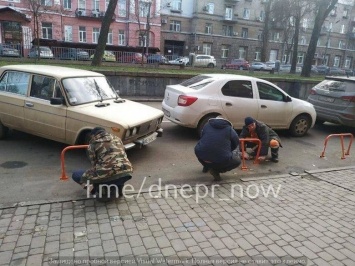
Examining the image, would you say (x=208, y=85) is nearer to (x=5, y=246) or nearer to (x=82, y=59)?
(x=5, y=246)

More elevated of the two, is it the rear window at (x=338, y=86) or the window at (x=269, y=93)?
the rear window at (x=338, y=86)

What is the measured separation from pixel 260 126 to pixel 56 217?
411cm

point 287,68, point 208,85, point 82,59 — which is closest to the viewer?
point 208,85

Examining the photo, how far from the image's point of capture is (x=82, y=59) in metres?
19.9

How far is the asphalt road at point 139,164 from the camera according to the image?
4492 millimetres

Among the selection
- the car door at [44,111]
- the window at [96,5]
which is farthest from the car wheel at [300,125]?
the window at [96,5]

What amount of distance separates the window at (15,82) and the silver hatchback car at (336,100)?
826 cm

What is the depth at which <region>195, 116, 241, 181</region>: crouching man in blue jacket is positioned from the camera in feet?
16.1

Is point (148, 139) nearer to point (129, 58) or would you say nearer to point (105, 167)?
point (105, 167)

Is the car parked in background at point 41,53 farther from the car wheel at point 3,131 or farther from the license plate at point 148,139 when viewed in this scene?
the license plate at point 148,139

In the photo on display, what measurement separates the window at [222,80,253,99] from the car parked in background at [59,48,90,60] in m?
14.7

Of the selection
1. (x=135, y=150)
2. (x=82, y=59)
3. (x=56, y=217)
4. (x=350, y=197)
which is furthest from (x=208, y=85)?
(x=82, y=59)

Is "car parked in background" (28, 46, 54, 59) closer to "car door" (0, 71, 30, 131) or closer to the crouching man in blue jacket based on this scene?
"car door" (0, 71, 30, 131)

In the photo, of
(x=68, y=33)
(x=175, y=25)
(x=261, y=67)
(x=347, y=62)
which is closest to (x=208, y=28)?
(x=175, y=25)
